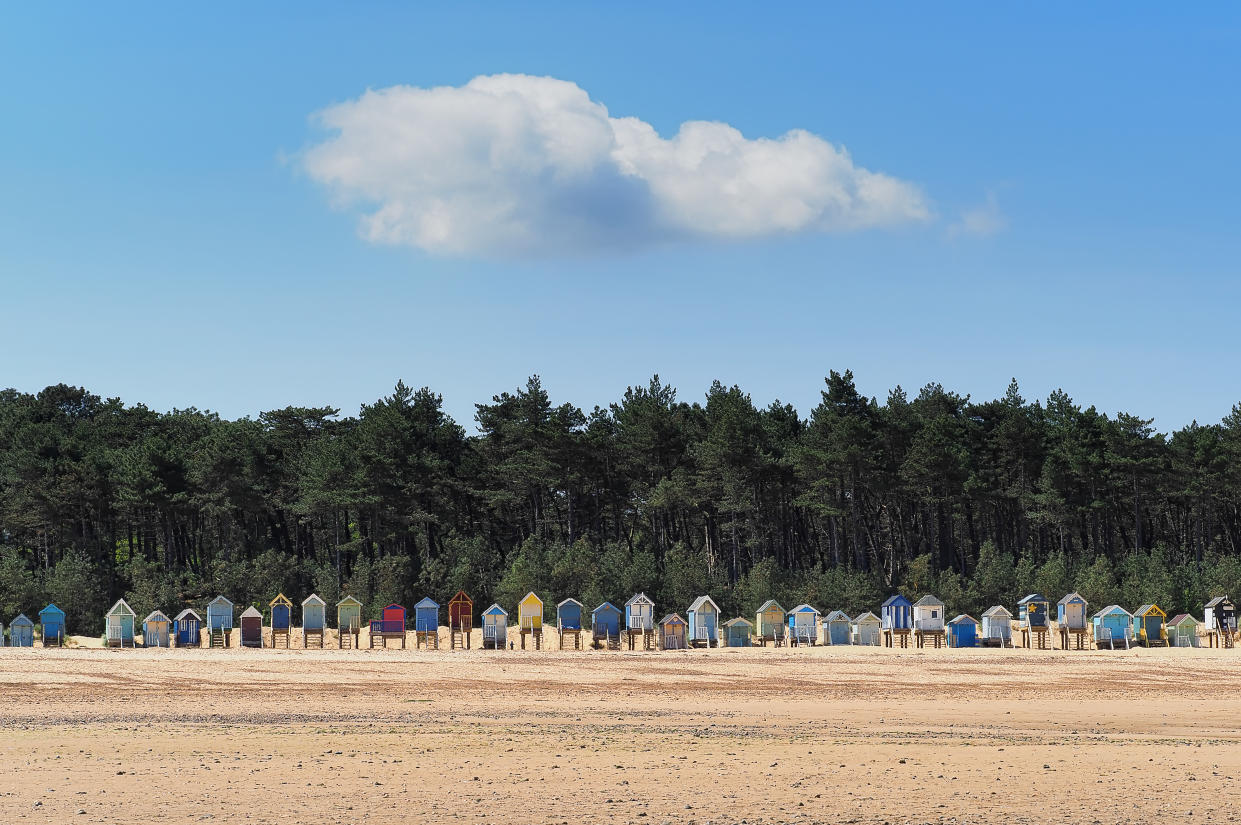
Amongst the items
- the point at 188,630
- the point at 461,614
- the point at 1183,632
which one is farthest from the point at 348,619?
the point at 1183,632

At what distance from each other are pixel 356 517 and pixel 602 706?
58821mm

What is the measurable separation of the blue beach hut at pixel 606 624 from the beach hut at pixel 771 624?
294 inches

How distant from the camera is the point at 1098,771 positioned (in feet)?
61.7

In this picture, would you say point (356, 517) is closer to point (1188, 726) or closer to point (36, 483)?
point (36, 483)

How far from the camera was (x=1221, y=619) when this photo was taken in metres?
67.3

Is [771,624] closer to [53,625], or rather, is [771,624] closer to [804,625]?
[804,625]

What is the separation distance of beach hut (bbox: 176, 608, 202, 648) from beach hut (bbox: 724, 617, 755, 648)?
26.7 m

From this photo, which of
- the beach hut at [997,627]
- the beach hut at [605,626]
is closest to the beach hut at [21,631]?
the beach hut at [605,626]

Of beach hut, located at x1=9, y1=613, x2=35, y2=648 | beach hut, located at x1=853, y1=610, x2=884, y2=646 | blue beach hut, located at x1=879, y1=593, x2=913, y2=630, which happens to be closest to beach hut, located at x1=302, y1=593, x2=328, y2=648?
beach hut, located at x1=9, y1=613, x2=35, y2=648

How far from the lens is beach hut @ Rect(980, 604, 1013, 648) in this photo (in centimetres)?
6638

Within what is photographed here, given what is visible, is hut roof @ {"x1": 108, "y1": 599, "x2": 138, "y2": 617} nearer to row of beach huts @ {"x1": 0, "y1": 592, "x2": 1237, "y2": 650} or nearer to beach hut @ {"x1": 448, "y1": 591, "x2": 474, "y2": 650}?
row of beach huts @ {"x1": 0, "y1": 592, "x2": 1237, "y2": 650}

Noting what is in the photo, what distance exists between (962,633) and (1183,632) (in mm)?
10805

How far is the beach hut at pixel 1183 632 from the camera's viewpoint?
65188mm

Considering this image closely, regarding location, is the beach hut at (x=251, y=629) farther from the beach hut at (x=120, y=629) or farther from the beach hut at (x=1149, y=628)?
the beach hut at (x=1149, y=628)
